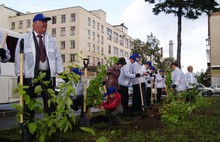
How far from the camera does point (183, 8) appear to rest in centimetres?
2588

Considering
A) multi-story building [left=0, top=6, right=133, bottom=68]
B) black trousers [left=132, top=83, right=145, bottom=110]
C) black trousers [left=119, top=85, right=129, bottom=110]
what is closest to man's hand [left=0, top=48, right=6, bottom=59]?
black trousers [left=119, top=85, right=129, bottom=110]

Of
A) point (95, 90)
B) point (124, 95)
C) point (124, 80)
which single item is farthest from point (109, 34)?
point (95, 90)

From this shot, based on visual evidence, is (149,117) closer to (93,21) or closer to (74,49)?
(74,49)

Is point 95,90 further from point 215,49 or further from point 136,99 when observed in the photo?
point 215,49

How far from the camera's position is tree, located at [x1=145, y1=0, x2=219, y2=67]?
24953mm

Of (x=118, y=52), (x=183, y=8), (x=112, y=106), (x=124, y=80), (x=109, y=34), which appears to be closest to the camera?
(x=112, y=106)

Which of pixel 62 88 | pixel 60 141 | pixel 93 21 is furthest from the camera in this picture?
pixel 93 21

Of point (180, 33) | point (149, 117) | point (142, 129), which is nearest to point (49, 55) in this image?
point (142, 129)

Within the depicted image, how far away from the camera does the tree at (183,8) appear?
2495 centimetres

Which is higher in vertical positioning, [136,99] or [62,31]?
[62,31]

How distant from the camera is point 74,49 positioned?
53156 millimetres

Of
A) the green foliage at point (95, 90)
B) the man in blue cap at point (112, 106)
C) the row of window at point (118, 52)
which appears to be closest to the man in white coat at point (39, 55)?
the green foliage at point (95, 90)

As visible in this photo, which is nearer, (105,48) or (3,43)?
(3,43)

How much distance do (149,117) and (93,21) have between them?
169 feet
